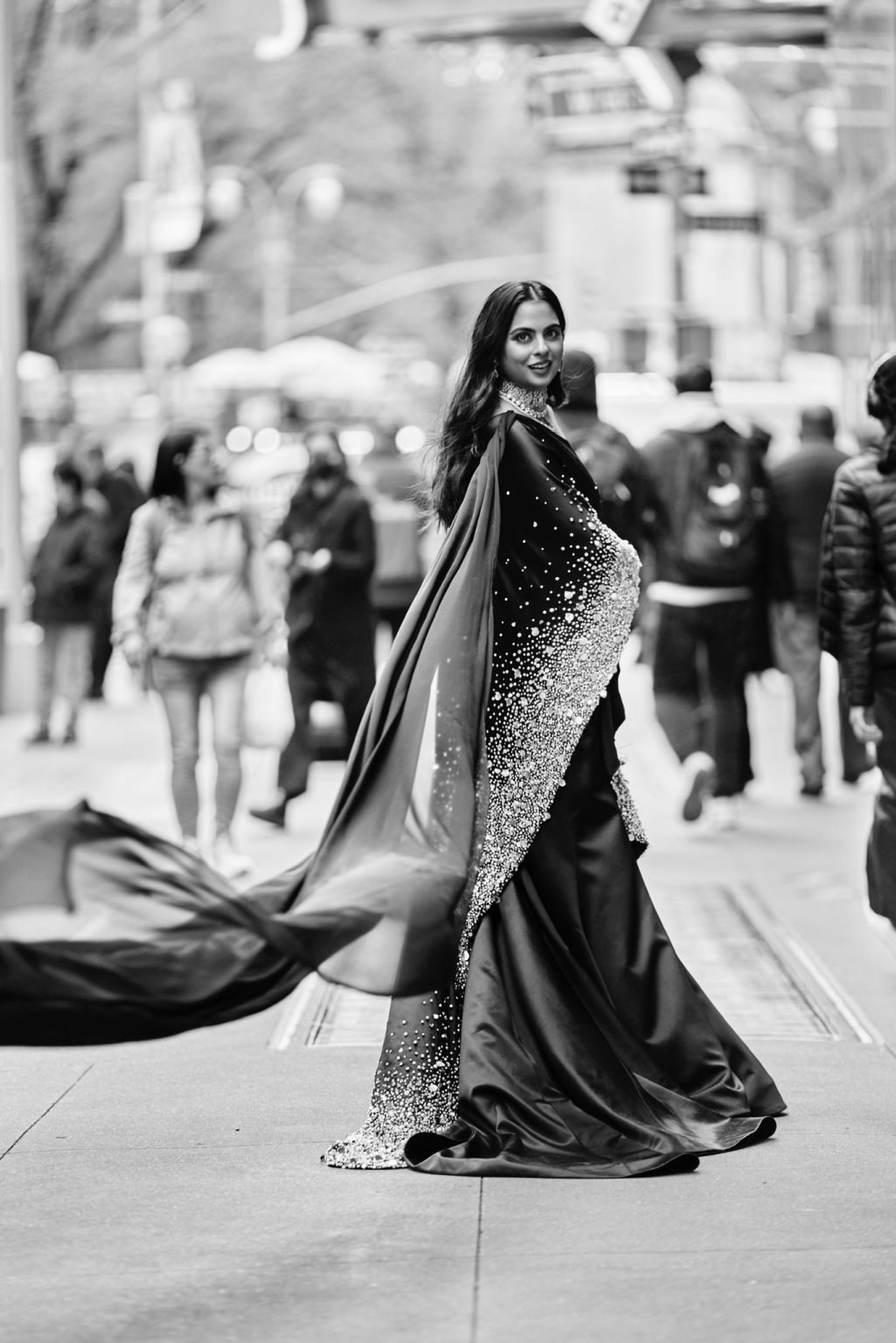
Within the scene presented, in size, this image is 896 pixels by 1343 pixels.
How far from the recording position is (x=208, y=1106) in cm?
606

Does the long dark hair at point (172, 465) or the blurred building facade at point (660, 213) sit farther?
the blurred building facade at point (660, 213)

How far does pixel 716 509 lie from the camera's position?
11.1 meters

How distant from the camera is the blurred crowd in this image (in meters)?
9.77

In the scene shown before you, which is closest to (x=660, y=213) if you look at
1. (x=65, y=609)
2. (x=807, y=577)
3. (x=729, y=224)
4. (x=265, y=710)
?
(x=729, y=224)

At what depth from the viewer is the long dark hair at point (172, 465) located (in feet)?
31.9

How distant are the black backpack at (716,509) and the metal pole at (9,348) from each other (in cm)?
790

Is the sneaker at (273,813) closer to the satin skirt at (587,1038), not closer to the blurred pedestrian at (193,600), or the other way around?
the blurred pedestrian at (193,600)

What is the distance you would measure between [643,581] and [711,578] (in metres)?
0.93

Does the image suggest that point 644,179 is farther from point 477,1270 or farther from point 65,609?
point 477,1270

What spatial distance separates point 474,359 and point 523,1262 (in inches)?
81.3

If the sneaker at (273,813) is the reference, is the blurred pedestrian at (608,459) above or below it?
above

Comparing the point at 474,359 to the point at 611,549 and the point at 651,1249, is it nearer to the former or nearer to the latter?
the point at 611,549

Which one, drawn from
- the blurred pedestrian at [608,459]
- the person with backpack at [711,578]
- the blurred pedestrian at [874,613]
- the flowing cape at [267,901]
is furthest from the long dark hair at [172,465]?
the flowing cape at [267,901]

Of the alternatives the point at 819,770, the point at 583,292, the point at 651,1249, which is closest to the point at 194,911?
the point at 651,1249
